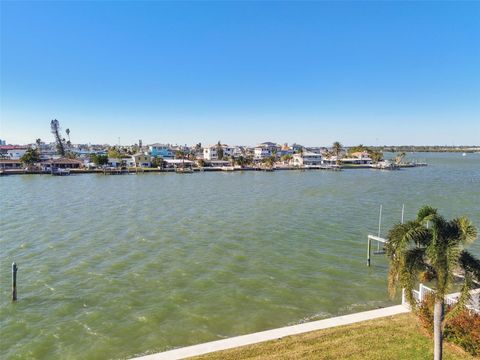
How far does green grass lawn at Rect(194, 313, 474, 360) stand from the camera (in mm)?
10125

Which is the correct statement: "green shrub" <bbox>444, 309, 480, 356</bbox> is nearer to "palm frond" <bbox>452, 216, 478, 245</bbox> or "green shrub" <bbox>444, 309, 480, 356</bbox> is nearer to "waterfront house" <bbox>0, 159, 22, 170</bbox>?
"palm frond" <bbox>452, 216, 478, 245</bbox>

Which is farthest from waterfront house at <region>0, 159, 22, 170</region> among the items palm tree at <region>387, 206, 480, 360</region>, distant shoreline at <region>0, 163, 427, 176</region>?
palm tree at <region>387, 206, 480, 360</region>

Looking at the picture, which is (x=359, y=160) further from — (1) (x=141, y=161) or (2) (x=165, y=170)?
(1) (x=141, y=161)

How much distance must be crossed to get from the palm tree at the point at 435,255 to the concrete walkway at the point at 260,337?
471 cm

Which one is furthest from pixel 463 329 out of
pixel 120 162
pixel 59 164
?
pixel 120 162

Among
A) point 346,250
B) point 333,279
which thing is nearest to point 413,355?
point 333,279

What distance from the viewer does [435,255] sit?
7.44 metres

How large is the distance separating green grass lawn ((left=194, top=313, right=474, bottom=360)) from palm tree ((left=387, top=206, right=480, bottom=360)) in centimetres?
290

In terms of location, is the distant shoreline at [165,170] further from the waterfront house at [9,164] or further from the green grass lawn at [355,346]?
the green grass lawn at [355,346]

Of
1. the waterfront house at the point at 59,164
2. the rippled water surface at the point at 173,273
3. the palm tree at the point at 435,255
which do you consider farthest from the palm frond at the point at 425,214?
the waterfront house at the point at 59,164

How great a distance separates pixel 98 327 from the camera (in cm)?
1457

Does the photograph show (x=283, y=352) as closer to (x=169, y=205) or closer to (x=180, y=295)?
(x=180, y=295)

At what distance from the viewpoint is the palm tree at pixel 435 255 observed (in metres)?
7.46

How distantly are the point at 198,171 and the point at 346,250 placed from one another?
300 feet
